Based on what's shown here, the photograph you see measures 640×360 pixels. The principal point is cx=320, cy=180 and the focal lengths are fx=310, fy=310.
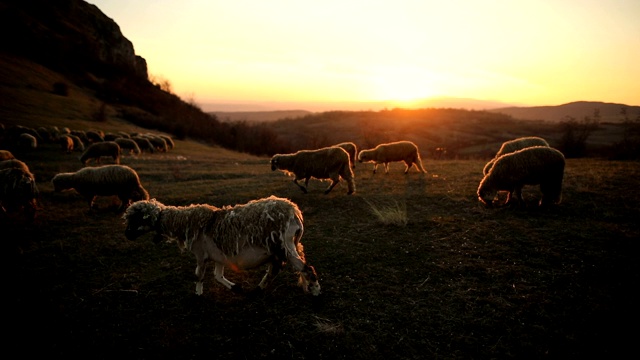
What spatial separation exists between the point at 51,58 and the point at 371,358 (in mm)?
71193

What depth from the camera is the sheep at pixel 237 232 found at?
199 inches

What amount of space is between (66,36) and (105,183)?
69.9 metres

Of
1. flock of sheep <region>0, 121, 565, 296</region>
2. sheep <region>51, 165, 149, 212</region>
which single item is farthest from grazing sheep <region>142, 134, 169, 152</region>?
sheep <region>51, 165, 149, 212</region>

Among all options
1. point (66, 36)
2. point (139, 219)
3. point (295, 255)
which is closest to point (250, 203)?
point (295, 255)

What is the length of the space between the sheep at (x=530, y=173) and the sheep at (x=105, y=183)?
37.9 ft

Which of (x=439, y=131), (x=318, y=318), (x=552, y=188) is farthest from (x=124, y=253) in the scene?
(x=439, y=131)

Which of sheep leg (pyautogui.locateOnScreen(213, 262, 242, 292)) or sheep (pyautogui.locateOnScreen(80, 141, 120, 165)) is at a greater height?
sheep (pyautogui.locateOnScreen(80, 141, 120, 165))

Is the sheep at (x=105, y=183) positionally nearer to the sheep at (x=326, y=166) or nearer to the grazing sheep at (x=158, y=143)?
the sheep at (x=326, y=166)

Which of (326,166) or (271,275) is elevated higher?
(326,166)

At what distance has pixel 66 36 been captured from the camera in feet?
196

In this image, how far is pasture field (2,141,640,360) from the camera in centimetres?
429

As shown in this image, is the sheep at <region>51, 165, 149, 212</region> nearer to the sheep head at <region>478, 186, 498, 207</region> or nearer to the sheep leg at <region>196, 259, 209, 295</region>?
the sheep leg at <region>196, 259, 209, 295</region>

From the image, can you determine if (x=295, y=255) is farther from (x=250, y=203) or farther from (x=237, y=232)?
(x=250, y=203)

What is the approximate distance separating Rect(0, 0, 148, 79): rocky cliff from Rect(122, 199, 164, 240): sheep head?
63921mm
